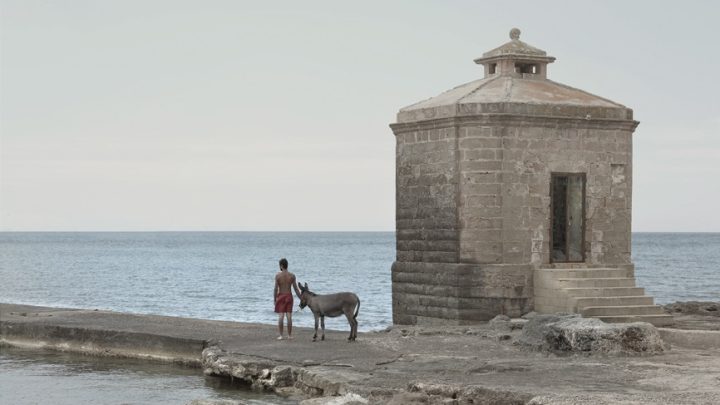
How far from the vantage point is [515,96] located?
20.4 meters

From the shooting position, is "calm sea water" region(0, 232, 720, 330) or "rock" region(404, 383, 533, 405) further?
"calm sea water" region(0, 232, 720, 330)

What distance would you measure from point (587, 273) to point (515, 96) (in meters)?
3.38

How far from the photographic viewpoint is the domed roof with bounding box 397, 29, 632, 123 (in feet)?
66.0

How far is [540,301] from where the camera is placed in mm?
19938

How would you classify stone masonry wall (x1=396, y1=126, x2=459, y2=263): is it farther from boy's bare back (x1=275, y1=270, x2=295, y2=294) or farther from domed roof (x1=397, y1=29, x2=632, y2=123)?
boy's bare back (x1=275, y1=270, x2=295, y2=294)

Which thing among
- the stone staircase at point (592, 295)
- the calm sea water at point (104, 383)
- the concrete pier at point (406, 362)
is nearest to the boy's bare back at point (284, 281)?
the concrete pier at point (406, 362)

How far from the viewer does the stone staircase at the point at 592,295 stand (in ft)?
64.1

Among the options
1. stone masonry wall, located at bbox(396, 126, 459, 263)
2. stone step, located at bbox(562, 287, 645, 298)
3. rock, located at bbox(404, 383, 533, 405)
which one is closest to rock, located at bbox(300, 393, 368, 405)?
rock, located at bbox(404, 383, 533, 405)

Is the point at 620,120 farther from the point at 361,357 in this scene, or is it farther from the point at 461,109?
the point at 361,357

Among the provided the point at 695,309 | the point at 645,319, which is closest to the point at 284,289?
the point at 645,319

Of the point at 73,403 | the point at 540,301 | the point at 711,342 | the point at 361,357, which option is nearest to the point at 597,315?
the point at 540,301

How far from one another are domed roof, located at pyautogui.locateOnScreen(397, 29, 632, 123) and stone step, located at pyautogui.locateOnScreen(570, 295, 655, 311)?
10.7ft

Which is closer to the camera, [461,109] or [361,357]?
[361,357]

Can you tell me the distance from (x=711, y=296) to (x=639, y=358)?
120 feet
